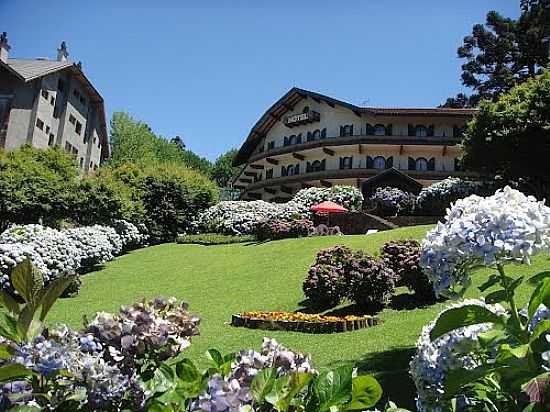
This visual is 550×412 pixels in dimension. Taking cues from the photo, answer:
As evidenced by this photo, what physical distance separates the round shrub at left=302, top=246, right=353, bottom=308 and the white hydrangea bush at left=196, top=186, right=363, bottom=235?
16.1 meters

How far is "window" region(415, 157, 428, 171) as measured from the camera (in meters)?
45.3

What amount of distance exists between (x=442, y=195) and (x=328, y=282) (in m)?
18.5

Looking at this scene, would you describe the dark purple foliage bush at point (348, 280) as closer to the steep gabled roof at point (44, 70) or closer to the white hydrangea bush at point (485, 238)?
the white hydrangea bush at point (485, 238)

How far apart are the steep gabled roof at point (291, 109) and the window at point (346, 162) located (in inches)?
167

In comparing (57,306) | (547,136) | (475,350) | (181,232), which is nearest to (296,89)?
(181,232)

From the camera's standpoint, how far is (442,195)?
28828 millimetres

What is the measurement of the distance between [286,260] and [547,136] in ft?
56.3

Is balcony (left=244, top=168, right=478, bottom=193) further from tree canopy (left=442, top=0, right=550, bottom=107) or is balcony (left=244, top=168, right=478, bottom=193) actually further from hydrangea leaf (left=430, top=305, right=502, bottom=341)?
hydrangea leaf (left=430, top=305, right=502, bottom=341)

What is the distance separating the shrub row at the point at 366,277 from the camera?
11.9 metres

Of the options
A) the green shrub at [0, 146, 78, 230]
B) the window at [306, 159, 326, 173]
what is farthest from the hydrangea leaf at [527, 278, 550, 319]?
the window at [306, 159, 326, 173]

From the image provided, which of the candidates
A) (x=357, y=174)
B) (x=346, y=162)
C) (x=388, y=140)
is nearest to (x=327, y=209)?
(x=357, y=174)

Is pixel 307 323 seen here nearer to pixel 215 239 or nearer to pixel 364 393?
pixel 364 393

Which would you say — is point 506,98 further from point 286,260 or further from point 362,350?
point 362,350

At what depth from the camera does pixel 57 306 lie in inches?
563
